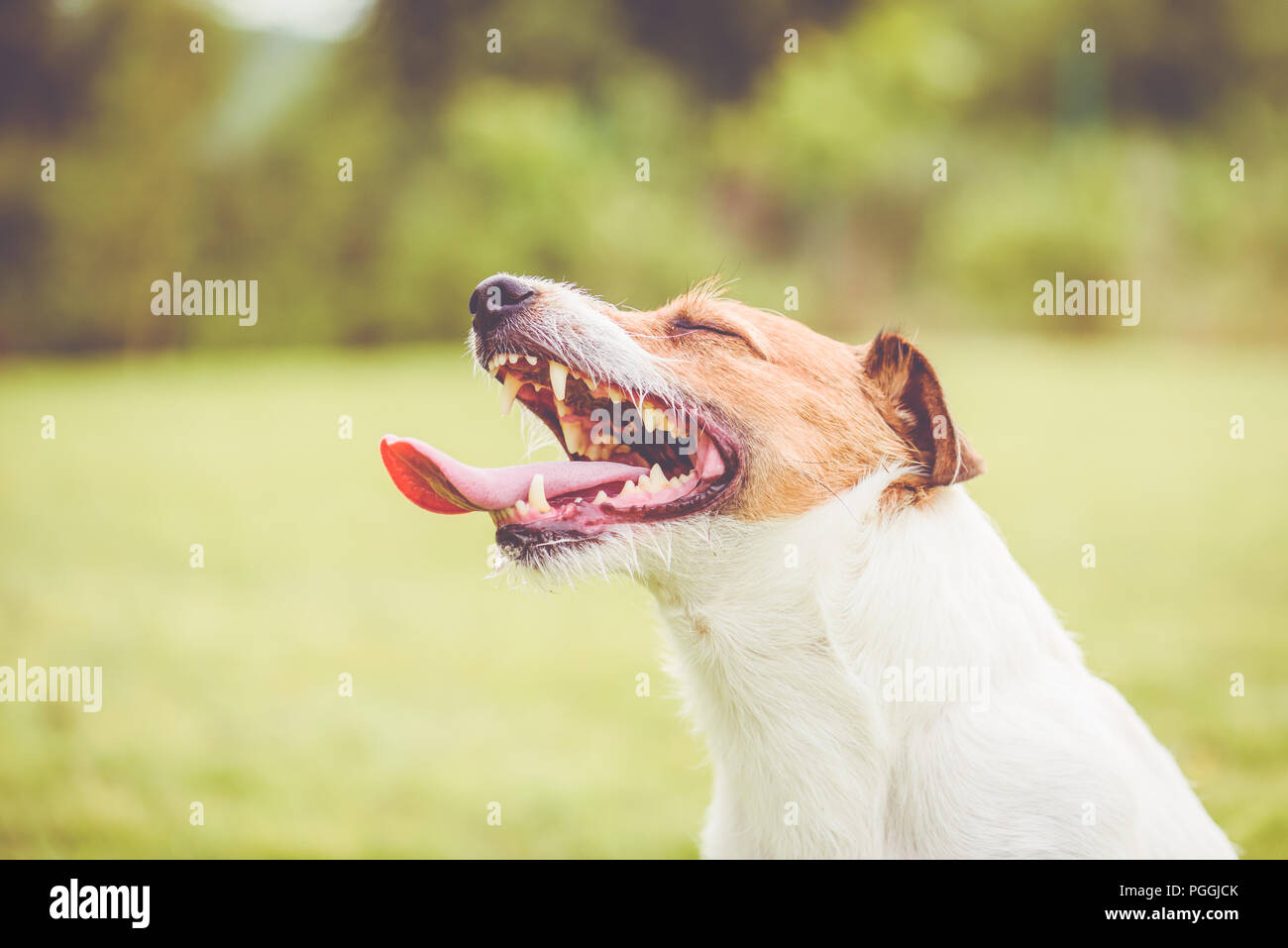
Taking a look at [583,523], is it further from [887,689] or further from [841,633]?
[887,689]

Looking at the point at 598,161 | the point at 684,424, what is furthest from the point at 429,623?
the point at 598,161

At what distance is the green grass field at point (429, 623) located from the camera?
4.23 meters

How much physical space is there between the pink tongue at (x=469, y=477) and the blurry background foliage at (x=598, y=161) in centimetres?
1068

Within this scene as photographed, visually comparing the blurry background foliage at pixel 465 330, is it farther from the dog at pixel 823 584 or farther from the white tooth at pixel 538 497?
the white tooth at pixel 538 497

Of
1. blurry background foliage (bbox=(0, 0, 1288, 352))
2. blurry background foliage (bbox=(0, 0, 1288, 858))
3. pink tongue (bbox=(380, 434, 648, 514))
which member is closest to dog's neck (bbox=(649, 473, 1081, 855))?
pink tongue (bbox=(380, 434, 648, 514))

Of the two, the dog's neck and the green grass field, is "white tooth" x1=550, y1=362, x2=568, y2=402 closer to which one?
the dog's neck

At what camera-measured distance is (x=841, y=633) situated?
2.34 meters

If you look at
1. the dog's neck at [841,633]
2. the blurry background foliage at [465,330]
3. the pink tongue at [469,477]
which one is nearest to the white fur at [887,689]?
the dog's neck at [841,633]

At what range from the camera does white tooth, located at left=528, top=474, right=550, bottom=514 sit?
2.40m

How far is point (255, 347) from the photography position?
17562 mm

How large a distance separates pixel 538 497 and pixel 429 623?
15.4 ft

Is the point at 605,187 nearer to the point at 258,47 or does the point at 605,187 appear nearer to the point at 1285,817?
the point at 258,47

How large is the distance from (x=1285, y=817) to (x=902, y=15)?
46.3ft
